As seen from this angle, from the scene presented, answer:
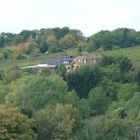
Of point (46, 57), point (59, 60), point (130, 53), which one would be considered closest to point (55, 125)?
point (130, 53)

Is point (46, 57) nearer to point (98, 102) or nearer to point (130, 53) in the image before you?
point (130, 53)

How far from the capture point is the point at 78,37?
438 ft

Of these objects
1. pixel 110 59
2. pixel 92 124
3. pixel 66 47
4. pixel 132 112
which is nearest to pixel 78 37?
pixel 66 47

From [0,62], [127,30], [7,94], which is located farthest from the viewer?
[127,30]

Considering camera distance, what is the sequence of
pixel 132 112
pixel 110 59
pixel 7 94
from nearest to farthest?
1. pixel 132 112
2. pixel 7 94
3. pixel 110 59

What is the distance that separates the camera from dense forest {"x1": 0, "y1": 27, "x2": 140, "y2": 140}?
45.6 m

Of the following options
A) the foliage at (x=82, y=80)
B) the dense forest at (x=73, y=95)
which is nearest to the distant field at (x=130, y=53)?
the dense forest at (x=73, y=95)

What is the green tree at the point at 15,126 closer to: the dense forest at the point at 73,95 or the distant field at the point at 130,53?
the dense forest at the point at 73,95

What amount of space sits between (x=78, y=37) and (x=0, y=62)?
2421 cm

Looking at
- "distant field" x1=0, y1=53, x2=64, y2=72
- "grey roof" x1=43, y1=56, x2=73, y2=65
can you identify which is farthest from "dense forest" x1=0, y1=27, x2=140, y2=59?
"grey roof" x1=43, y1=56, x2=73, y2=65

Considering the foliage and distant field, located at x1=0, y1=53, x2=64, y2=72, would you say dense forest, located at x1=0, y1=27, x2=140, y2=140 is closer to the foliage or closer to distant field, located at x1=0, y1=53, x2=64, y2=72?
the foliage

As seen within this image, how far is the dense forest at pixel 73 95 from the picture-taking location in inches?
1795

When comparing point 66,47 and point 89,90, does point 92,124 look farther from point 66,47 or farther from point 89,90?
point 66,47

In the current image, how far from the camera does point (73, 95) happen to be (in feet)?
214
